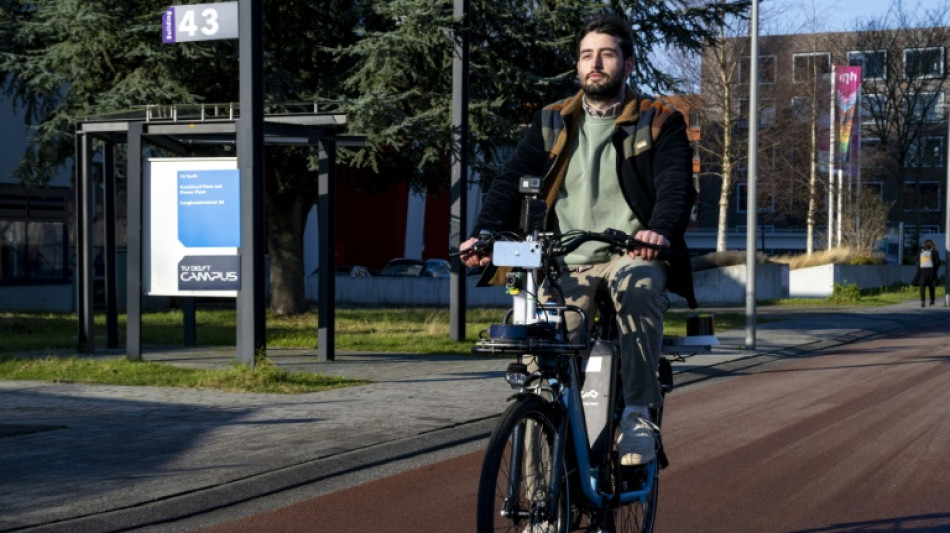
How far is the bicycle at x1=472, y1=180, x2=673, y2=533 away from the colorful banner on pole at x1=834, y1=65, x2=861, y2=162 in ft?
125

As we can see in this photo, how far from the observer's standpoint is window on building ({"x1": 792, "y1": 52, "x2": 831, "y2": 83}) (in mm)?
44062

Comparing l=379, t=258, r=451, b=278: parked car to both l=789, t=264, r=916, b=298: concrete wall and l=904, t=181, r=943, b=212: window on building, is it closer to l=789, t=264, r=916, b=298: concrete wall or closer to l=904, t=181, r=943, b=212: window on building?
l=789, t=264, r=916, b=298: concrete wall

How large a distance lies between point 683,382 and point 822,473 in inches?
229

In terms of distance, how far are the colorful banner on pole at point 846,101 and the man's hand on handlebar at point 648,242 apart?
3844cm

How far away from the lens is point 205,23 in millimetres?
12023

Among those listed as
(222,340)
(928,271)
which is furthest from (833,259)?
(222,340)

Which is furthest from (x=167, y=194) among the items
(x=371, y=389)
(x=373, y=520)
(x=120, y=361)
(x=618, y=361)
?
(x=618, y=361)

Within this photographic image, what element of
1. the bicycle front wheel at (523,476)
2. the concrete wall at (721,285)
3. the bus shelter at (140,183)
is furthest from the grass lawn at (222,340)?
the bicycle front wheel at (523,476)

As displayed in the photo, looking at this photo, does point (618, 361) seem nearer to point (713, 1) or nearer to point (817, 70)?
point (713, 1)

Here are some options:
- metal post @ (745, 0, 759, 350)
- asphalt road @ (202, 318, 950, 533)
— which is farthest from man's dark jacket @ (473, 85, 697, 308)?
metal post @ (745, 0, 759, 350)

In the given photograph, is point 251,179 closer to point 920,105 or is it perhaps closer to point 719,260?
point 719,260

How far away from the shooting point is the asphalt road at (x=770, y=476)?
5988mm

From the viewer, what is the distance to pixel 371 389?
37.4 feet

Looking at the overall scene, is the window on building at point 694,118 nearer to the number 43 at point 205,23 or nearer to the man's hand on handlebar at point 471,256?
the number 43 at point 205,23
